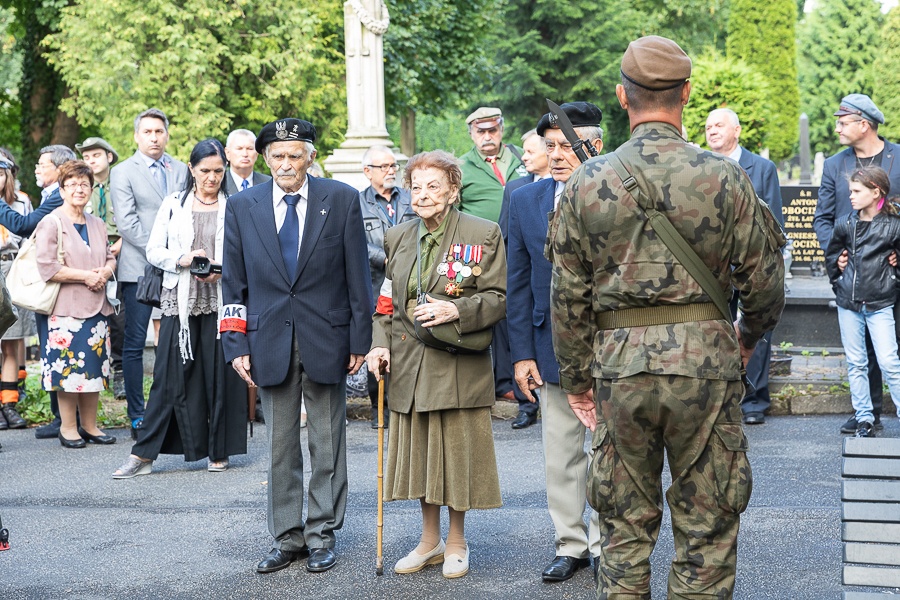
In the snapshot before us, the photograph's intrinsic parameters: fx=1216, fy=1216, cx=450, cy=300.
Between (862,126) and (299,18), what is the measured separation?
1609 centimetres

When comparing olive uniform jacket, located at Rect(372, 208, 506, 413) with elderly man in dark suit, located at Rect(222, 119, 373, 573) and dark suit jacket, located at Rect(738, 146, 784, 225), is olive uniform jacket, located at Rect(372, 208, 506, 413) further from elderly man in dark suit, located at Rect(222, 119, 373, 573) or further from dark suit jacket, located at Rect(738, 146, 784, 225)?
dark suit jacket, located at Rect(738, 146, 784, 225)

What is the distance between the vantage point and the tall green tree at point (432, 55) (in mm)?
30359

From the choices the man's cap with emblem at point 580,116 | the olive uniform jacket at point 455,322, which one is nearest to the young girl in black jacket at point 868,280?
the man's cap with emblem at point 580,116

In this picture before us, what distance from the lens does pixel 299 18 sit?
2352 cm

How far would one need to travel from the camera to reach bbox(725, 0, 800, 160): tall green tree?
47.8 meters

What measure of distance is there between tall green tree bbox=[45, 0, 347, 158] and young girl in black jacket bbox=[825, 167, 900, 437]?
16.3 m

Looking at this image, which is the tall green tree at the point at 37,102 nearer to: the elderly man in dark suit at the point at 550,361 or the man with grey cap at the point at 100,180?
the man with grey cap at the point at 100,180

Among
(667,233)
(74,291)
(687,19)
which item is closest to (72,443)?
(74,291)

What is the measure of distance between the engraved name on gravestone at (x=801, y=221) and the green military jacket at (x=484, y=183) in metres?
5.41

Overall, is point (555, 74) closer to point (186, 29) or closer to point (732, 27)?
point (732, 27)

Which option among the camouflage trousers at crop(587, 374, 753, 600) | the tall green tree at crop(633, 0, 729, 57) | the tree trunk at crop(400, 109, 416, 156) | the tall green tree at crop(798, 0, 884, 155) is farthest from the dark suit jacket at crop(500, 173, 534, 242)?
the tall green tree at crop(798, 0, 884, 155)

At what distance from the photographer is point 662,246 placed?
398 cm

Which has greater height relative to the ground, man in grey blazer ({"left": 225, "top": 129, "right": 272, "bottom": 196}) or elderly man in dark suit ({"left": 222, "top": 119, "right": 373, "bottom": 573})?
man in grey blazer ({"left": 225, "top": 129, "right": 272, "bottom": 196})

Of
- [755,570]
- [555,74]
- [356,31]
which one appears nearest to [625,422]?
[755,570]
